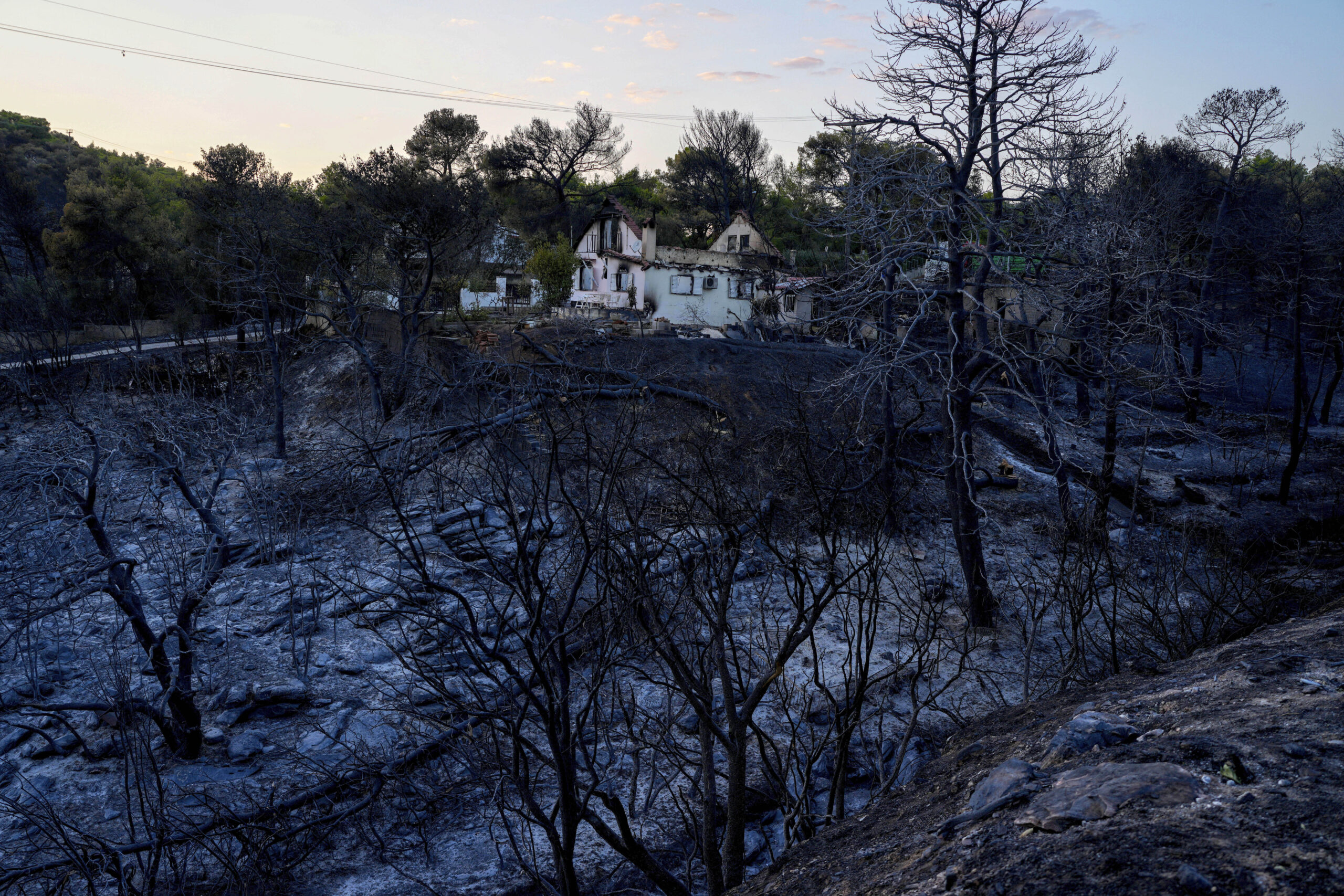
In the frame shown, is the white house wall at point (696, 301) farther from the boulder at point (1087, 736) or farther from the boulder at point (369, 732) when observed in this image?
the boulder at point (1087, 736)

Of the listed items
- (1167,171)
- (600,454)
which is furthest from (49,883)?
(1167,171)

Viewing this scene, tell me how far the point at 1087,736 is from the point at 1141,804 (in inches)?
38.2

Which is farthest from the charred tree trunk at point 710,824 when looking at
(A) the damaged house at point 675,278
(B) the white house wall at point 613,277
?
(B) the white house wall at point 613,277

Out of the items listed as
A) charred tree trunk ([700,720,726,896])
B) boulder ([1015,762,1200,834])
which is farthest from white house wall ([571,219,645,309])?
boulder ([1015,762,1200,834])

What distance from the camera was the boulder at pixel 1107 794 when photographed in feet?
8.89

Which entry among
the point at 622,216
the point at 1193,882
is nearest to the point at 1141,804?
the point at 1193,882

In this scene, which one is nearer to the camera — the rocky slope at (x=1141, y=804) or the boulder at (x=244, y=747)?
the rocky slope at (x=1141, y=804)

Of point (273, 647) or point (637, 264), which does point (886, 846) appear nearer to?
point (273, 647)

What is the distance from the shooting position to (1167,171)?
23203mm

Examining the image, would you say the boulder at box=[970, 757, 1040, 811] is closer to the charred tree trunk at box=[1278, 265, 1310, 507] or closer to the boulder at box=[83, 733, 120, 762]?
the boulder at box=[83, 733, 120, 762]

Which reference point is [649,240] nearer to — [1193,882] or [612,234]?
[612,234]

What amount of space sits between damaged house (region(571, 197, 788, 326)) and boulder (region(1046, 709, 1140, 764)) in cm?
2426

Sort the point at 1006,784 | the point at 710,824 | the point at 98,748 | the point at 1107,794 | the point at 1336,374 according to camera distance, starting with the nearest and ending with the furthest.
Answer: the point at 1107,794 < the point at 1006,784 < the point at 710,824 < the point at 98,748 < the point at 1336,374

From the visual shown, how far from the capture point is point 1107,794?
285 cm
